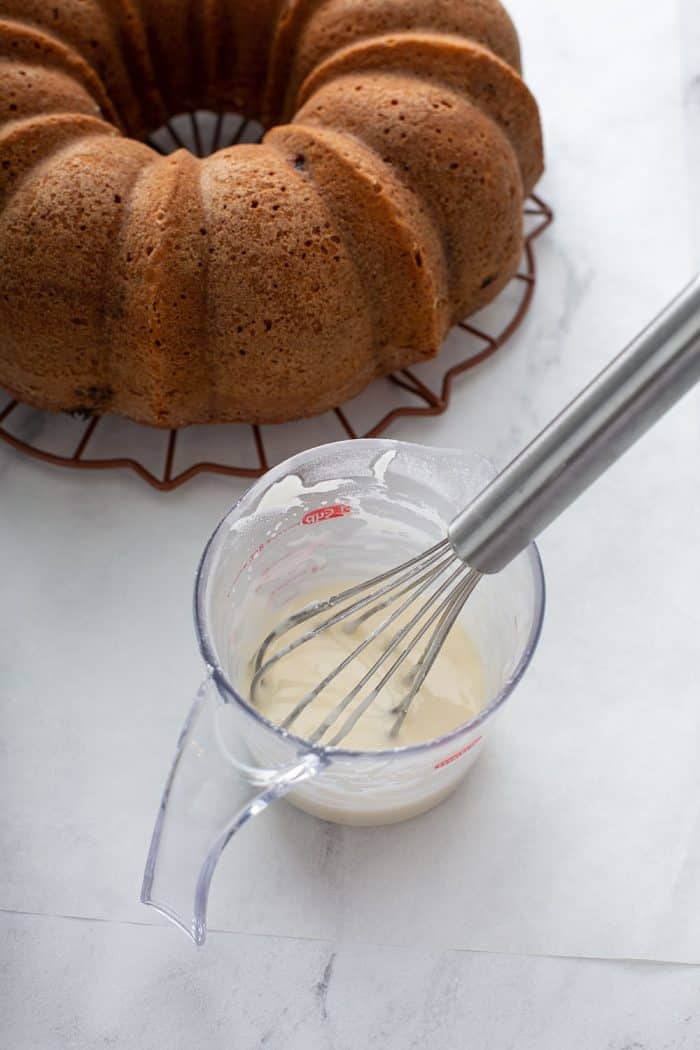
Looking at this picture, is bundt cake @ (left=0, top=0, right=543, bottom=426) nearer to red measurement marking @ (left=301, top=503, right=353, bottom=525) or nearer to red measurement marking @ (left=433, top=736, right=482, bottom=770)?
red measurement marking @ (left=301, top=503, right=353, bottom=525)

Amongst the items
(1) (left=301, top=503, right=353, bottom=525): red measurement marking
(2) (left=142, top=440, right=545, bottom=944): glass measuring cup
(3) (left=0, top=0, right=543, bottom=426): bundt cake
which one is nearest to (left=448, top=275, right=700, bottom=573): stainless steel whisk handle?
(2) (left=142, top=440, right=545, bottom=944): glass measuring cup

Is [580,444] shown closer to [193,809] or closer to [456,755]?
[456,755]

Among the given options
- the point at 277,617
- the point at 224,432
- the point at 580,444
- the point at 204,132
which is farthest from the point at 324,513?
the point at 204,132

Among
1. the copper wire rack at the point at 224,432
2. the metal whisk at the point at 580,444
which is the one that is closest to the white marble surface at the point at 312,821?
the copper wire rack at the point at 224,432

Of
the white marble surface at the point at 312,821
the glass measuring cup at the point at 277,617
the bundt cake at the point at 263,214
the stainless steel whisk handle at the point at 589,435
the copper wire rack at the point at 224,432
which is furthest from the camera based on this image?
the copper wire rack at the point at 224,432

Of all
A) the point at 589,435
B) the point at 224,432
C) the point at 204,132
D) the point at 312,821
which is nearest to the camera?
the point at 589,435

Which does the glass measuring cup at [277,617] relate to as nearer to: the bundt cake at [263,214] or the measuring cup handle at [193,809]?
the measuring cup handle at [193,809]
